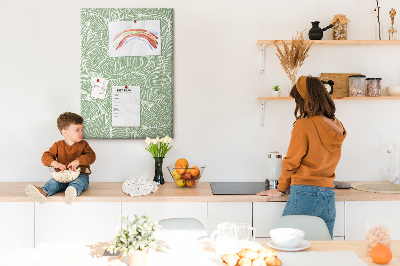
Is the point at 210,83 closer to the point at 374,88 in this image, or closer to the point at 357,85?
the point at 357,85

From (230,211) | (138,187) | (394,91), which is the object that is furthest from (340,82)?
(138,187)

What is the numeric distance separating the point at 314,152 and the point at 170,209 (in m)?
0.97

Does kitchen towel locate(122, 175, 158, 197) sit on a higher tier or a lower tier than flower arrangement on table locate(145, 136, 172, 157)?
lower

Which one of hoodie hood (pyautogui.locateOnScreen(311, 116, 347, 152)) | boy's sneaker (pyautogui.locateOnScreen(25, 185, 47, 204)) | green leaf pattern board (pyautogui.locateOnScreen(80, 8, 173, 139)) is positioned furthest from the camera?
green leaf pattern board (pyautogui.locateOnScreen(80, 8, 173, 139))

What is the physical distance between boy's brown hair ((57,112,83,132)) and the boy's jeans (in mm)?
375

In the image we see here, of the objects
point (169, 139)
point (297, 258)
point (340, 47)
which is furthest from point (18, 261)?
point (340, 47)

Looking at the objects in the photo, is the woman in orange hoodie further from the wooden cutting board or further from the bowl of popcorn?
the bowl of popcorn

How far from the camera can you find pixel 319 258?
5.22 ft

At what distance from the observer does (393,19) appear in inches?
129

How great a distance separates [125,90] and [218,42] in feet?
2.62

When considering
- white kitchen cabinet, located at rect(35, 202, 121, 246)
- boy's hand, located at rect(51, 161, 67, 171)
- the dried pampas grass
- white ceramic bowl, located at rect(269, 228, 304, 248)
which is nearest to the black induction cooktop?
white kitchen cabinet, located at rect(35, 202, 121, 246)

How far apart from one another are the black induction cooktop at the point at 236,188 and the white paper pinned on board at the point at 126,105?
0.78 m

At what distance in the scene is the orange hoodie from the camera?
2459 mm

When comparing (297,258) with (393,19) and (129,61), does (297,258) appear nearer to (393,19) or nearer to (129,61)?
(129,61)
